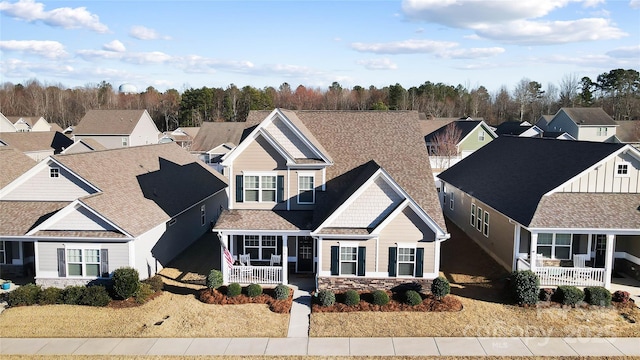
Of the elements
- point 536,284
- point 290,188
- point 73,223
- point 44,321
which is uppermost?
point 290,188

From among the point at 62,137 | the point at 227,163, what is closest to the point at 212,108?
the point at 62,137

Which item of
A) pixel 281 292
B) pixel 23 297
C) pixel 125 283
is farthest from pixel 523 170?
pixel 23 297

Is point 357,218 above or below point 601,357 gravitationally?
above

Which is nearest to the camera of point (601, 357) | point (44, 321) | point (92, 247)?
point (601, 357)

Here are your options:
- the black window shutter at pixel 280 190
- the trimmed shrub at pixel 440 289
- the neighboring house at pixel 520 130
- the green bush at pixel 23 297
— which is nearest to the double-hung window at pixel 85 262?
the green bush at pixel 23 297

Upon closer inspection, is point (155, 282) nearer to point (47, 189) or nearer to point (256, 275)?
point (256, 275)

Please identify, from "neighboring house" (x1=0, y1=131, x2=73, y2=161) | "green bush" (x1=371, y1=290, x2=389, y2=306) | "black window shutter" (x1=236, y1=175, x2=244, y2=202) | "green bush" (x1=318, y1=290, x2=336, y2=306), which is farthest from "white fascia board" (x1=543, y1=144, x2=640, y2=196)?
"neighboring house" (x1=0, y1=131, x2=73, y2=161)

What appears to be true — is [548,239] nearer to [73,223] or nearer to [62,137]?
[73,223]

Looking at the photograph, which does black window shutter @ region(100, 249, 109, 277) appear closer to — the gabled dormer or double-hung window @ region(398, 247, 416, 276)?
the gabled dormer
